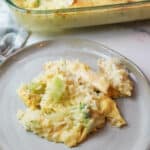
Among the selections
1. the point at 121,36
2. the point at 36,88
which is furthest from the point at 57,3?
the point at 36,88

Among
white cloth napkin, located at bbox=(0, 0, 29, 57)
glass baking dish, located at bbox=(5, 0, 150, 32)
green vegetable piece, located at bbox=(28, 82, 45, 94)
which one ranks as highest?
glass baking dish, located at bbox=(5, 0, 150, 32)

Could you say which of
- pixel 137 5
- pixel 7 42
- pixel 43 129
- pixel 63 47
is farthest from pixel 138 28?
pixel 43 129

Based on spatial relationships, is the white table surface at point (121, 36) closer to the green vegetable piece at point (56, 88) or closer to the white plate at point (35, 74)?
the white plate at point (35, 74)

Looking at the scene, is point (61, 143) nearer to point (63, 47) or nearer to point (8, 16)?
point (63, 47)

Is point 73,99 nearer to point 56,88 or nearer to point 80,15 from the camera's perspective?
point 56,88

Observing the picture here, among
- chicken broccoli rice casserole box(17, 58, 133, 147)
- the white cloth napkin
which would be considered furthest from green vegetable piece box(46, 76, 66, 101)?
the white cloth napkin

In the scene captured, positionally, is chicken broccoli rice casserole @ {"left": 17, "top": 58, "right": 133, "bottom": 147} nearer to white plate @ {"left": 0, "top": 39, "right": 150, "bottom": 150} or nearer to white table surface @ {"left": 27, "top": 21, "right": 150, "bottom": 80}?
white plate @ {"left": 0, "top": 39, "right": 150, "bottom": 150}

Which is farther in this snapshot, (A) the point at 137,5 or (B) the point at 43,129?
(A) the point at 137,5
